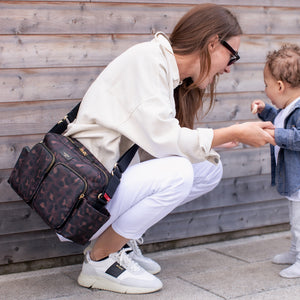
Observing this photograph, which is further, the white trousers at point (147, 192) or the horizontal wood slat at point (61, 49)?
the horizontal wood slat at point (61, 49)

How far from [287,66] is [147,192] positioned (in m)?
1.02

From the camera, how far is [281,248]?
3.29 metres

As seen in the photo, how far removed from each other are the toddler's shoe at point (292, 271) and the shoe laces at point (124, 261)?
76 centimetres

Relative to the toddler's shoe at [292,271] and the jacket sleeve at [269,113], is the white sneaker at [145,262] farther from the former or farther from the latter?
the jacket sleeve at [269,113]

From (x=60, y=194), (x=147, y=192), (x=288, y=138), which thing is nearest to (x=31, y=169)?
(x=60, y=194)

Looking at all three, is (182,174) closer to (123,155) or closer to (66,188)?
(123,155)

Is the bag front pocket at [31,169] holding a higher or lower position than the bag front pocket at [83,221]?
higher

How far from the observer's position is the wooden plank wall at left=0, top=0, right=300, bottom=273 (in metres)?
2.82

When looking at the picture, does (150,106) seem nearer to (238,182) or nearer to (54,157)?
(54,157)

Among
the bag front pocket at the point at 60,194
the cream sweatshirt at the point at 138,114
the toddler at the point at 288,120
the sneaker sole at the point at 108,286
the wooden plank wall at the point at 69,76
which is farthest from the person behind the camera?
the wooden plank wall at the point at 69,76

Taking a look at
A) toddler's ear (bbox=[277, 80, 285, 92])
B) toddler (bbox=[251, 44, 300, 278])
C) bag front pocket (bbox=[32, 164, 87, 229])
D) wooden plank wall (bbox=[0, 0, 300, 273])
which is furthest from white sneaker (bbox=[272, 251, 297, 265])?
bag front pocket (bbox=[32, 164, 87, 229])

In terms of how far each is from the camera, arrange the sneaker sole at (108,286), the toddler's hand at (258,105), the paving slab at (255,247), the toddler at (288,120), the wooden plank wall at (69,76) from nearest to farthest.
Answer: the sneaker sole at (108,286)
the toddler at (288,120)
the wooden plank wall at (69,76)
the toddler's hand at (258,105)
the paving slab at (255,247)

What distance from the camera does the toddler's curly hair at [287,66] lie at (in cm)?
271

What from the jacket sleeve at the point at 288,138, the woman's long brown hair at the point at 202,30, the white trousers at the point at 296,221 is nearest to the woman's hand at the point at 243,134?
the jacket sleeve at the point at 288,138
